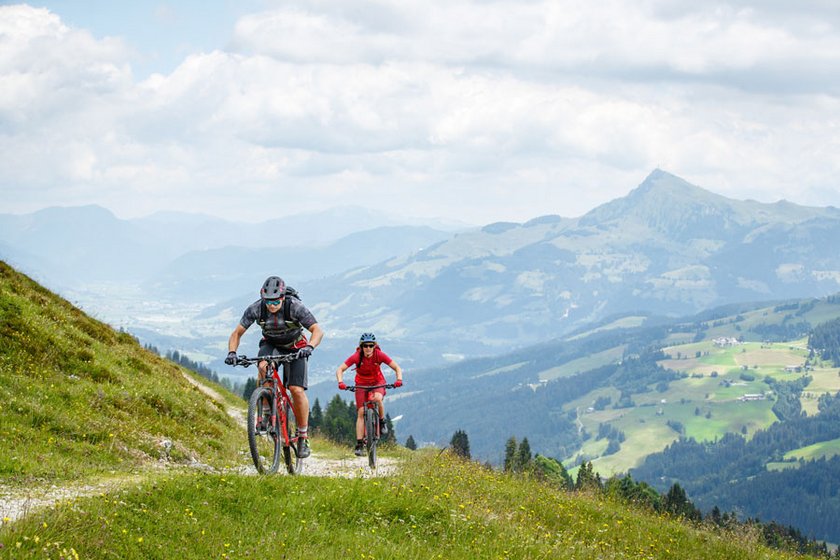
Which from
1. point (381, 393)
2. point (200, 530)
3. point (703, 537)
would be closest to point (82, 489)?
point (200, 530)

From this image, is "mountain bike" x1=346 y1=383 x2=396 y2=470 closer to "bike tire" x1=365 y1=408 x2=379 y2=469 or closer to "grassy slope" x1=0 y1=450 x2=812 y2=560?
"bike tire" x1=365 y1=408 x2=379 y2=469

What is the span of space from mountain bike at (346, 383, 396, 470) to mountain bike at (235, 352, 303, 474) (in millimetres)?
3248

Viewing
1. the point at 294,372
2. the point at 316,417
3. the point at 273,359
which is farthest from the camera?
the point at 316,417

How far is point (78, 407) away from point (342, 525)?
845 centimetres

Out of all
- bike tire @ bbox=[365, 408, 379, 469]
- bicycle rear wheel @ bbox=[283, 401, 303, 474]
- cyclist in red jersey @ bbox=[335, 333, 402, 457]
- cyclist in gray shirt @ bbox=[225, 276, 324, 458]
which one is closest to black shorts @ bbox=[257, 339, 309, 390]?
cyclist in gray shirt @ bbox=[225, 276, 324, 458]

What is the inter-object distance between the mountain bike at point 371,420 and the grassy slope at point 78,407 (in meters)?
3.25

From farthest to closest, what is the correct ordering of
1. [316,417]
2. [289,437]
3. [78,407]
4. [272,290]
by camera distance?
[316,417], [78,407], [289,437], [272,290]

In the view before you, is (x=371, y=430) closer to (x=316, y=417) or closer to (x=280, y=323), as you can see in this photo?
(x=280, y=323)

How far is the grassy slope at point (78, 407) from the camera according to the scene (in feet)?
45.1

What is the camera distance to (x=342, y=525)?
37.5 feet

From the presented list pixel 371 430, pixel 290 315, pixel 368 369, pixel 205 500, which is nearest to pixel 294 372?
pixel 290 315

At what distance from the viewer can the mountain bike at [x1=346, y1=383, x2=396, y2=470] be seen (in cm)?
1834

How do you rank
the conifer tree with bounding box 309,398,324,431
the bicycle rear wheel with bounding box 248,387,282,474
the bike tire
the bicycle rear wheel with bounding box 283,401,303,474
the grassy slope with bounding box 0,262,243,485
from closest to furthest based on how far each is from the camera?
the grassy slope with bounding box 0,262,243,485 → the bicycle rear wheel with bounding box 248,387,282,474 → the bicycle rear wheel with bounding box 283,401,303,474 → the bike tire → the conifer tree with bounding box 309,398,324,431

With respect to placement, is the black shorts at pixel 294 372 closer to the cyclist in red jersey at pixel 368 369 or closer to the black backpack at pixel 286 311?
the black backpack at pixel 286 311
